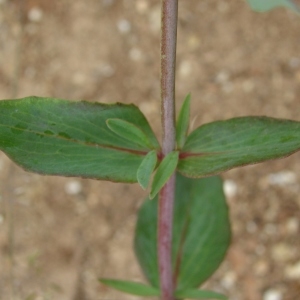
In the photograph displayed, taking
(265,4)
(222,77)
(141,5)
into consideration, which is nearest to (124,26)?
(141,5)

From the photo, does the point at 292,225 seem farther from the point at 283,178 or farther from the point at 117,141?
the point at 117,141

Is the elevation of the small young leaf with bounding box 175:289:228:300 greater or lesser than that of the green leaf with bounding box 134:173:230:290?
lesser

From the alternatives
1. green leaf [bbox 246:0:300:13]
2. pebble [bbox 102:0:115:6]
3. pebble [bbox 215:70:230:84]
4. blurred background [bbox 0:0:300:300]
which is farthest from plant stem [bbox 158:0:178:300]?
pebble [bbox 102:0:115:6]

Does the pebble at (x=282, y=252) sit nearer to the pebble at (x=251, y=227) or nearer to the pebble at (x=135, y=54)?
the pebble at (x=251, y=227)

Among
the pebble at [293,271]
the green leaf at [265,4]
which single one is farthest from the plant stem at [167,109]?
the pebble at [293,271]

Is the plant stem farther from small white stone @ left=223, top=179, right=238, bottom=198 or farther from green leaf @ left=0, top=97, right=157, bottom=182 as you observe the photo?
small white stone @ left=223, top=179, right=238, bottom=198
